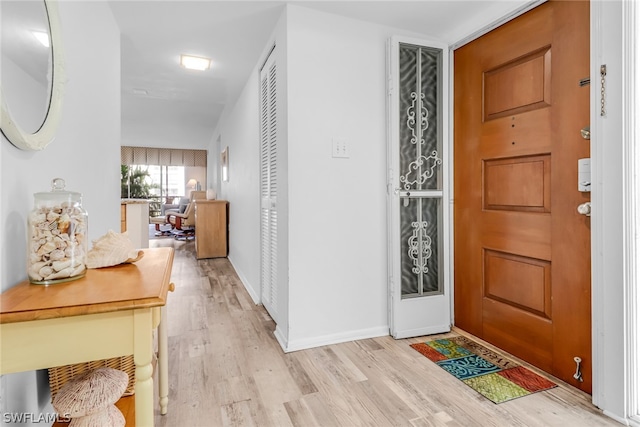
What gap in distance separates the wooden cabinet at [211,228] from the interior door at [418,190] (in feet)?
11.4

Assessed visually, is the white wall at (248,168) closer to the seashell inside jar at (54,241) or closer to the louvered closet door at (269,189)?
the louvered closet door at (269,189)

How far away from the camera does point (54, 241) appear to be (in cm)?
97

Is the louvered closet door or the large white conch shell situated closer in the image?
the large white conch shell

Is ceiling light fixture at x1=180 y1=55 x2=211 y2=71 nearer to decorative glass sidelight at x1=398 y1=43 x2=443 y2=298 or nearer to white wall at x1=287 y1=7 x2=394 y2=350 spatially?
white wall at x1=287 y1=7 x2=394 y2=350

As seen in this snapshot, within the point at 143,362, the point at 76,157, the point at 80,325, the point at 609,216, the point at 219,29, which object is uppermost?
the point at 219,29

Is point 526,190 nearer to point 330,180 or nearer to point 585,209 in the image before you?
point 585,209

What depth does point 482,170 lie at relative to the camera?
216 centimetres

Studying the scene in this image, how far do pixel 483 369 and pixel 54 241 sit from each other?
203cm

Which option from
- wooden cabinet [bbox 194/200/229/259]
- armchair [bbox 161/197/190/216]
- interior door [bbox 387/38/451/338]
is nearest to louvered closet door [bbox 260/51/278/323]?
interior door [bbox 387/38/451/338]

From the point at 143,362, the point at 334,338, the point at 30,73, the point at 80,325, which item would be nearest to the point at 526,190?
the point at 334,338

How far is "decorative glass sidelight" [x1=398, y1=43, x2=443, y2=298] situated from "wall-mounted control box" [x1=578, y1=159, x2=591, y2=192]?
2.92ft

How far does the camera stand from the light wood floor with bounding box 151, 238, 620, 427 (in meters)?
1.44

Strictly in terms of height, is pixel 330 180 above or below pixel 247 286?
above

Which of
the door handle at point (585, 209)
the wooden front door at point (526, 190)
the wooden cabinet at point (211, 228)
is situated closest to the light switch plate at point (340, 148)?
the wooden front door at point (526, 190)
